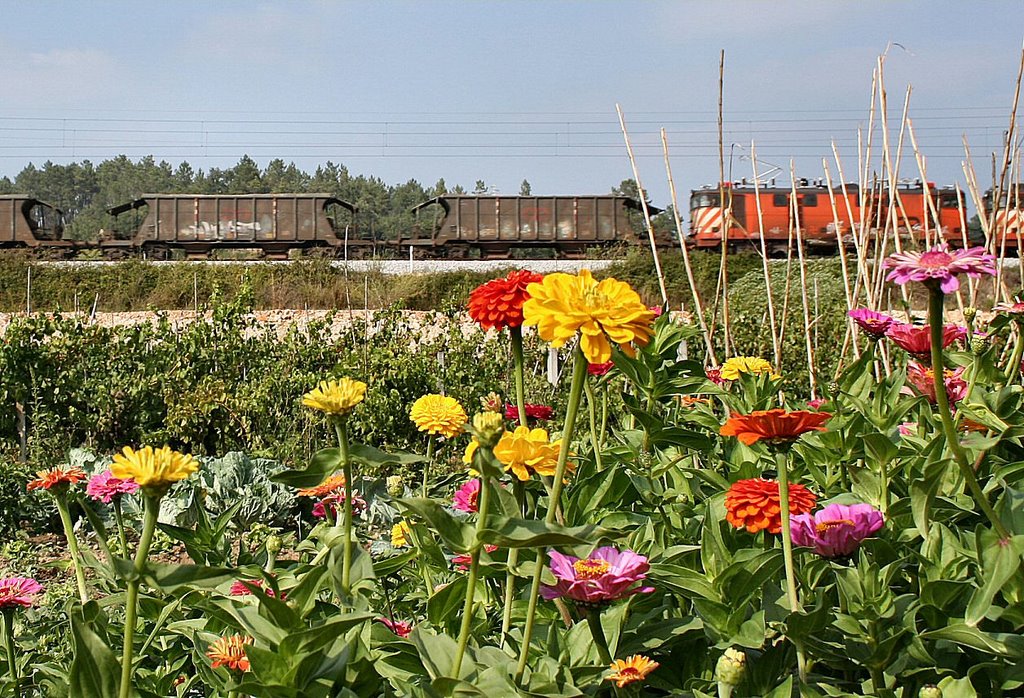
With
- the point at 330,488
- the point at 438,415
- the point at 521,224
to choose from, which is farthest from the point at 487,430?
the point at 521,224

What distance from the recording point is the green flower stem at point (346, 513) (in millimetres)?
1022

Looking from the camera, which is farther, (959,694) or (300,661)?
(959,694)

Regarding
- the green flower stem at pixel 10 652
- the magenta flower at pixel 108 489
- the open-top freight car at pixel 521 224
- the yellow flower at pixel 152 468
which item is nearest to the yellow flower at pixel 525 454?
the yellow flower at pixel 152 468

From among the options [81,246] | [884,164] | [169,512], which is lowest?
[169,512]

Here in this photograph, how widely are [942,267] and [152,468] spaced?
0.90 meters

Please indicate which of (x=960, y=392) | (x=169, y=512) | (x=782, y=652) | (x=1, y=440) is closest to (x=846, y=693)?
(x=782, y=652)

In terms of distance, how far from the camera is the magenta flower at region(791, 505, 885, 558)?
4.00 feet

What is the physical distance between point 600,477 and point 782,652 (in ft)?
1.20

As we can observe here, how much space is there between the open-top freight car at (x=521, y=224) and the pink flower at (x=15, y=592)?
22.4m

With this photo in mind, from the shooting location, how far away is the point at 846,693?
3.73ft

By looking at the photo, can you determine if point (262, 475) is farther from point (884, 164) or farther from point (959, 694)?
point (959, 694)

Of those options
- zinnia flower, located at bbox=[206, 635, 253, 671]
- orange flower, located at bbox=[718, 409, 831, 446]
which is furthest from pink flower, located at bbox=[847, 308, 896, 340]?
zinnia flower, located at bbox=[206, 635, 253, 671]

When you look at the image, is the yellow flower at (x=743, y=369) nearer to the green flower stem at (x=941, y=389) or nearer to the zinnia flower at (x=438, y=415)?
the zinnia flower at (x=438, y=415)

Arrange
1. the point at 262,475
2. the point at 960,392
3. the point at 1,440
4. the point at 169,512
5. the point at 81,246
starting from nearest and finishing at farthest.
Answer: the point at 960,392, the point at 169,512, the point at 262,475, the point at 1,440, the point at 81,246
